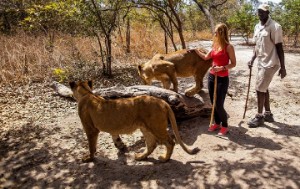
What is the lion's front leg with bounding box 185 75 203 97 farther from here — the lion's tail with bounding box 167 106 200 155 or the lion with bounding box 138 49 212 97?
the lion's tail with bounding box 167 106 200 155

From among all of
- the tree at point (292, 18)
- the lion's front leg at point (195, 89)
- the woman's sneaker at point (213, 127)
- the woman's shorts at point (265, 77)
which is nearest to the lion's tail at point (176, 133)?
the woman's sneaker at point (213, 127)

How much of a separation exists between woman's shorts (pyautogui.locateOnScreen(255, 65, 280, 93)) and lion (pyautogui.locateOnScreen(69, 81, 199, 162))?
6.25ft

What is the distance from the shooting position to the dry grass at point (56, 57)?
10070 millimetres

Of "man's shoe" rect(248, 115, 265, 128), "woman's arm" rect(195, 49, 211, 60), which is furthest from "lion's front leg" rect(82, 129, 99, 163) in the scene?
"man's shoe" rect(248, 115, 265, 128)

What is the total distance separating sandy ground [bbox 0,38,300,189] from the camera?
435 centimetres

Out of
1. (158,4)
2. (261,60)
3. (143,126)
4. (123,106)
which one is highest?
(158,4)

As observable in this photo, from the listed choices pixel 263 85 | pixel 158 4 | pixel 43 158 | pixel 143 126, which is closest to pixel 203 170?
pixel 143 126

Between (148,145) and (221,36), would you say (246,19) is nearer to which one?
(221,36)

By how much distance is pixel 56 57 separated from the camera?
10797 millimetres

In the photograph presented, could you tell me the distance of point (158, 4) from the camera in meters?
9.78

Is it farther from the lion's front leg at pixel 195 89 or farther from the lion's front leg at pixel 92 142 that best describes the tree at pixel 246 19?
the lion's front leg at pixel 92 142

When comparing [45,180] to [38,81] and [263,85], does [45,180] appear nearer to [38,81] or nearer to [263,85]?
[263,85]

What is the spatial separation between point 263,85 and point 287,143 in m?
1.17

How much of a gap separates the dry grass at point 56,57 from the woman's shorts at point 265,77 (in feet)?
17.9
